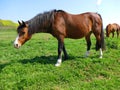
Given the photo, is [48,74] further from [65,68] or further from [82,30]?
[82,30]

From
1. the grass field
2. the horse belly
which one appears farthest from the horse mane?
the grass field

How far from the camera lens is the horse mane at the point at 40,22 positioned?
8984mm

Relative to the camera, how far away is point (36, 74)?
8.22m

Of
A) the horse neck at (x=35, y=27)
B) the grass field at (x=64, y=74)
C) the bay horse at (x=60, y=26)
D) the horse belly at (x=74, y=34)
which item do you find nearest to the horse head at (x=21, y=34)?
the bay horse at (x=60, y=26)

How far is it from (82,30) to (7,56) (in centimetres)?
410

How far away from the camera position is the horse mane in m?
8.98

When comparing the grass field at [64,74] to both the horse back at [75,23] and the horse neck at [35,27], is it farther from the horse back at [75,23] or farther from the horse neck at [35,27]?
the horse neck at [35,27]

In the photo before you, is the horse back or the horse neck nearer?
the horse neck

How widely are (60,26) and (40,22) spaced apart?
761 mm

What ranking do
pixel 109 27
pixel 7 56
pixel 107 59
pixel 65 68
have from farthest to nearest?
pixel 109 27
pixel 7 56
pixel 107 59
pixel 65 68

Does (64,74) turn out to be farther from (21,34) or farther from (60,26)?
(21,34)

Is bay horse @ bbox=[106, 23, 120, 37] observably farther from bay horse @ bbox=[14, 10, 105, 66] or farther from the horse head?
the horse head

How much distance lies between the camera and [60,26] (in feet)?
30.1

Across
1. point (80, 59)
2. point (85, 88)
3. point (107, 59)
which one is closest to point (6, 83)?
point (85, 88)
